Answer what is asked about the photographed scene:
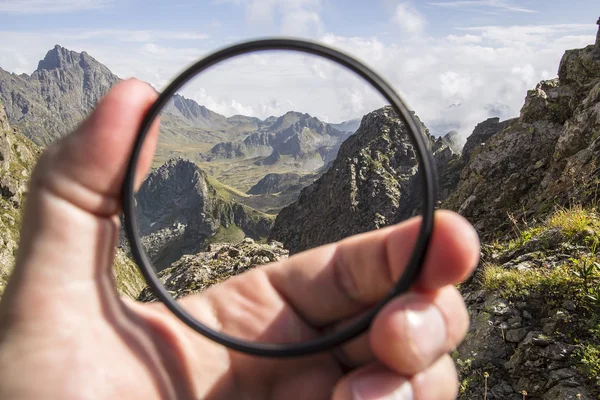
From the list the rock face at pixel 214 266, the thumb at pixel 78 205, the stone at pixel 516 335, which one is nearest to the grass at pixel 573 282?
the stone at pixel 516 335

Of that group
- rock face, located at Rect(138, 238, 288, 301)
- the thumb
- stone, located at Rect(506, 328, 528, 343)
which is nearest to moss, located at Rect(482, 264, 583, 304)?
stone, located at Rect(506, 328, 528, 343)

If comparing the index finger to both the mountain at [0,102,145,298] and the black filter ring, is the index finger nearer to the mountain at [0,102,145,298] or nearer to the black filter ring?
the black filter ring

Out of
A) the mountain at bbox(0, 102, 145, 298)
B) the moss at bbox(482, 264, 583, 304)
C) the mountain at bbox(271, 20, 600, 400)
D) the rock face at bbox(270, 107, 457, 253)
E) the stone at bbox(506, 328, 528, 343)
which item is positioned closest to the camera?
the mountain at bbox(271, 20, 600, 400)

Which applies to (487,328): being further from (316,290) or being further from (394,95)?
(394,95)

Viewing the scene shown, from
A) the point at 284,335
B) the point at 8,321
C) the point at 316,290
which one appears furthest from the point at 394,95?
the point at 8,321

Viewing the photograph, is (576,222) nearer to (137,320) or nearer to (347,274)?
(347,274)

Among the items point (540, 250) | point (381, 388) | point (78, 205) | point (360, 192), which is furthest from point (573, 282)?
point (360, 192)

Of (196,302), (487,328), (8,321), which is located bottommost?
(487,328)
